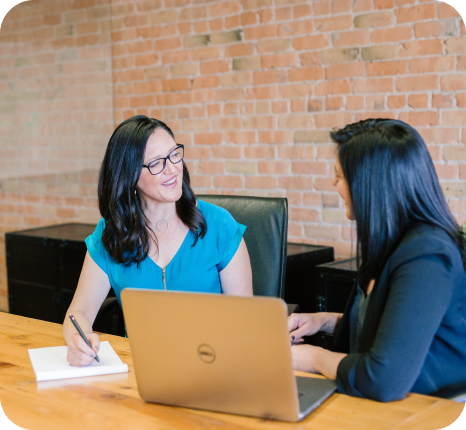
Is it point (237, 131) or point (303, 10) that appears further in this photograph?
point (237, 131)

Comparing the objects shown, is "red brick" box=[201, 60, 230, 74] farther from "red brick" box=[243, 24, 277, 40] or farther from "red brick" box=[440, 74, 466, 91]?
"red brick" box=[440, 74, 466, 91]

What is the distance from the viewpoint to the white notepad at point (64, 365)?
4.49ft

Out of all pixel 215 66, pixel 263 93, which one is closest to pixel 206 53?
pixel 215 66

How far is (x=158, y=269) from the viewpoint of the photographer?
1.89 metres

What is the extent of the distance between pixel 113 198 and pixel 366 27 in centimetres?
142

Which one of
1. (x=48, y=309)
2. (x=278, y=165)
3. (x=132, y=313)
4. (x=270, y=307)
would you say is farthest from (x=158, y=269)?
(x=48, y=309)

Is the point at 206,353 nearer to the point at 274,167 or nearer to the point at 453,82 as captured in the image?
the point at 453,82

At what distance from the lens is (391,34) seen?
2582mm

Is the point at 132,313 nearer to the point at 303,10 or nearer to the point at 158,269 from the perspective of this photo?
the point at 158,269

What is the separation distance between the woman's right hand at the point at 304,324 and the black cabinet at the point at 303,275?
3.48ft

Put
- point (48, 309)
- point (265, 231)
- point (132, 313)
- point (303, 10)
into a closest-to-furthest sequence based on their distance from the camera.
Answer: point (132, 313)
point (265, 231)
point (303, 10)
point (48, 309)

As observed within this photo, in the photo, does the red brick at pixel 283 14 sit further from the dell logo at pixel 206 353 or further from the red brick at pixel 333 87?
the dell logo at pixel 206 353

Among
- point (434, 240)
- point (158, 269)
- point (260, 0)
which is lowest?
point (158, 269)

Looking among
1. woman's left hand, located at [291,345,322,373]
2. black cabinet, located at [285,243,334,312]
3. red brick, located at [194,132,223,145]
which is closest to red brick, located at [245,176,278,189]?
red brick, located at [194,132,223,145]
